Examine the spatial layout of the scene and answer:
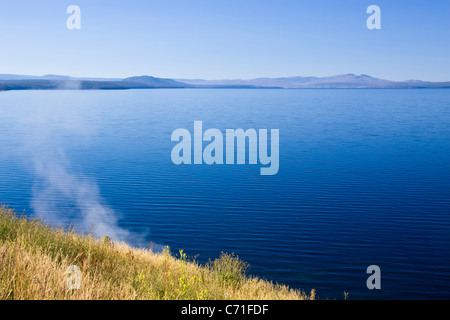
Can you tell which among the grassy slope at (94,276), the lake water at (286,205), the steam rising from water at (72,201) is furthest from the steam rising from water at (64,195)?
the grassy slope at (94,276)

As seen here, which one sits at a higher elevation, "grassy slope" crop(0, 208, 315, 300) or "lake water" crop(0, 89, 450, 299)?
"grassy slope" crop(0, 208, 315, 300)

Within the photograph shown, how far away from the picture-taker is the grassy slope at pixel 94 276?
795cm

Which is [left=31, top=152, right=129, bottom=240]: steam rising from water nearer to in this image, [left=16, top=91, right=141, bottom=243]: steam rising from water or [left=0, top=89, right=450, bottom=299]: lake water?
[left=16, top=91, right=141, bottom=243]: steam rising from water

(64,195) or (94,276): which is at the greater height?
(94,276)

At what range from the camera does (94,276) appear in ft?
30.1

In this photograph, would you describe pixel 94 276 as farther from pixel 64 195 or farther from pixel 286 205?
pixel 64 195

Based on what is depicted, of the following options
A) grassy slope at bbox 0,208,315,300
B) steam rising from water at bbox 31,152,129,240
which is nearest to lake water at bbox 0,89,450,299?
steam rising from water at bbox 31,152,129,240

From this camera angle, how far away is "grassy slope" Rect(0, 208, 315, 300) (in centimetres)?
795

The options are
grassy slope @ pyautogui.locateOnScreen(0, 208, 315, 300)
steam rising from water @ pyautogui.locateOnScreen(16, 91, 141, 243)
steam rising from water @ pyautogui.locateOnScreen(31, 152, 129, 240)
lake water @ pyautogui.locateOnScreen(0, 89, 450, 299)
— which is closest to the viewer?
grassy slope @ pyautogui.locateOnScreen(0, 208, 315, 300)

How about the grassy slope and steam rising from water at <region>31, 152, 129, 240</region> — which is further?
steam rising from water at <region>31, 152, 129, 240</region>

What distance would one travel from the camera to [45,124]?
8706 cm

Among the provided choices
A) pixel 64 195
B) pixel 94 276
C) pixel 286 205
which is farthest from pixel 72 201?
pixel 94 276
